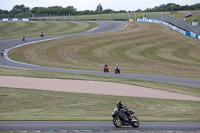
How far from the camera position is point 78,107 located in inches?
840

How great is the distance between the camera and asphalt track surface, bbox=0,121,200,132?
50.0 ft

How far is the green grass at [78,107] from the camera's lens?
1839cm

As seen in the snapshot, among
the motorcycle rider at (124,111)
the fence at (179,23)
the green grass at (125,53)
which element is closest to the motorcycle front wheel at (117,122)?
the motorcycle rider at (124,111)

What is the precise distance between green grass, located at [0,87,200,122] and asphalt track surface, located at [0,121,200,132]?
0.95 metres

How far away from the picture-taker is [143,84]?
31.1 metres

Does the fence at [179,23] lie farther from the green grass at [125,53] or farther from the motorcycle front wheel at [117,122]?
the motorcycle front wheel at [117,122]

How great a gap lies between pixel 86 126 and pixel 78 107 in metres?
5.45

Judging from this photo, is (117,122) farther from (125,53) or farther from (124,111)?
(125,53)

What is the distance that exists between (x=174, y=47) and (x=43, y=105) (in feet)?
146

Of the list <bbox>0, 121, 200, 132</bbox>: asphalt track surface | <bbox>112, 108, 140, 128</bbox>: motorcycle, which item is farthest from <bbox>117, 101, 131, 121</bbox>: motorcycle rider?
<bbox>0, 121, 200, 132</bbox>: asphalt track surface

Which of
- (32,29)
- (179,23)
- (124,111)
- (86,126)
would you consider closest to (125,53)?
(179,23)

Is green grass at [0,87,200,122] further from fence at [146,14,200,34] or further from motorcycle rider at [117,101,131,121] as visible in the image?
fence at [146,14,200,34]

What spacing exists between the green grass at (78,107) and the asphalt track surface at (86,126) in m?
0.95

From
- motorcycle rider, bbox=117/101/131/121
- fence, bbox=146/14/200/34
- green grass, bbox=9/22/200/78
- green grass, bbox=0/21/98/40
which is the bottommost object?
green grass, bbox=9/22/200/78
